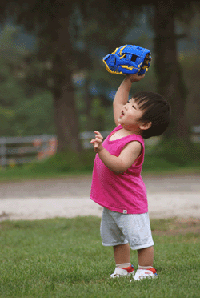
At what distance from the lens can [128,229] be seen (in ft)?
9.92

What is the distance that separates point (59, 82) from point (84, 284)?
10675mm

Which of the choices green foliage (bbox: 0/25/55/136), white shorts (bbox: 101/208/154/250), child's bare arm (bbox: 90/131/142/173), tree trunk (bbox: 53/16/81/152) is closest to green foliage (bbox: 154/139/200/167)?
tree trunk (bbox: 53/16/81/152)

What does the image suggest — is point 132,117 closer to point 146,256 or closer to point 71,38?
point 146,256

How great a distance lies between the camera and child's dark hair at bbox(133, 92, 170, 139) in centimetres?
302

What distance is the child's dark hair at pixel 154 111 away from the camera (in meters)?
3.02

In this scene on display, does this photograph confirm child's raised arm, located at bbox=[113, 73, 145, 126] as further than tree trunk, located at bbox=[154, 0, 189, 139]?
No

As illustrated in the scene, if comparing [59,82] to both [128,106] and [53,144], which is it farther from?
[128,106]

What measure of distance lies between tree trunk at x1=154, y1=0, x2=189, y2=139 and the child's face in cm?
1045

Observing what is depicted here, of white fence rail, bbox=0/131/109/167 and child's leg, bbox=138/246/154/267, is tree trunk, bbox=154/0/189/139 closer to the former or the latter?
white fence rail, bbox=0/131/109/167

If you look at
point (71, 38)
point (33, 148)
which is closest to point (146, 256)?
point (71, 38)

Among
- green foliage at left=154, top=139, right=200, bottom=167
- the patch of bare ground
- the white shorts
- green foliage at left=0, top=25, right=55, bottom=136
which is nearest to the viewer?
the white shorts

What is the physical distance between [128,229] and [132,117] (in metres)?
0.78

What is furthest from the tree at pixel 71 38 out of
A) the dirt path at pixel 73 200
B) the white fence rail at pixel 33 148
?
the white fence rail at pixel 33 148

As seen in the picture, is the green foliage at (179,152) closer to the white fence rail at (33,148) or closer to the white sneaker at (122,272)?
the white fence rail at (33,148)
